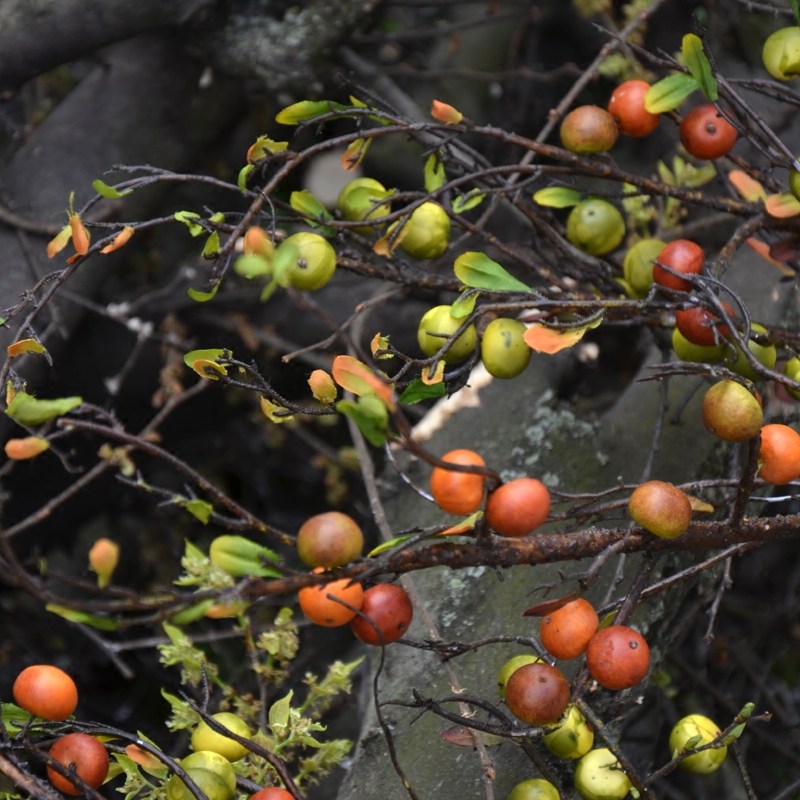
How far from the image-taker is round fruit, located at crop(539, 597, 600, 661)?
685 millimetres

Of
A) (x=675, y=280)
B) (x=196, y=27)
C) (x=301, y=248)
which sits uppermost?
(x=196, y=27)

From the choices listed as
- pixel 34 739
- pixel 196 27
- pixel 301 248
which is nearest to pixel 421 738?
pixel 34 739

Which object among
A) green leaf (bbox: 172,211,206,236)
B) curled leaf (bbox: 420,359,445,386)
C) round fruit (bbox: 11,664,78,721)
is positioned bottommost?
round fruit (bbox: 11,664,78,721)

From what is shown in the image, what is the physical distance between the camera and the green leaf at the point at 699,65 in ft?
2.46

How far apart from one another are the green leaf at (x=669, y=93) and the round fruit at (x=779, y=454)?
36 centimetres

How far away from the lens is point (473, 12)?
6.50ft

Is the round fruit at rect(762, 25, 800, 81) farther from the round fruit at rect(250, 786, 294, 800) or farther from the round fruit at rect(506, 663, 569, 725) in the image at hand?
the round fruit at rect(250, 786, 294, 800)

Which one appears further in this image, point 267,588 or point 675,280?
point 675,280

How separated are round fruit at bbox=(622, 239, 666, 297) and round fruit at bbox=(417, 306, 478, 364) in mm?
234

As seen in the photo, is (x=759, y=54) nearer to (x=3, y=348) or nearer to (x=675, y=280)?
(x=675, y=280)

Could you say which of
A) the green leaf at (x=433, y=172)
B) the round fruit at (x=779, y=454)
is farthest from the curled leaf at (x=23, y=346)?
the round fruit at (x=779, y=454)

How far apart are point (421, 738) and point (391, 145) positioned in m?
1.35

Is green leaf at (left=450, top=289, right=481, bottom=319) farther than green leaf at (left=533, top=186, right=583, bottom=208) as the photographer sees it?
No

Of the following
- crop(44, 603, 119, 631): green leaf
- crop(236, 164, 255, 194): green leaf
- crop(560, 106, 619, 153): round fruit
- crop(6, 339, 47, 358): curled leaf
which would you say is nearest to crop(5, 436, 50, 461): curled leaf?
crop(6, 339, 47, 358): curled leaf
